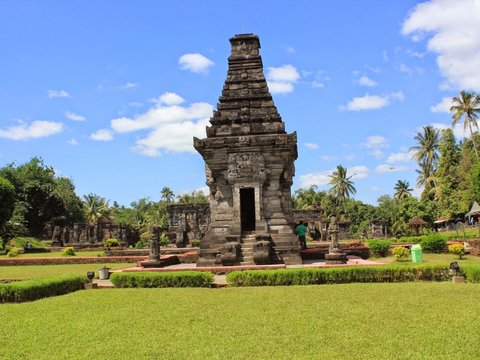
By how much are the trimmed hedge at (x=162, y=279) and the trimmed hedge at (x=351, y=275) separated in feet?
4.92

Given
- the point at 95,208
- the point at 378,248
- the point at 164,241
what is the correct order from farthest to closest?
the point at 95,208 < the point at 164,241 < the point at 378,248

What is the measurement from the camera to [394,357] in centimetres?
542

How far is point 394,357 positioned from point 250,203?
50.2 feet

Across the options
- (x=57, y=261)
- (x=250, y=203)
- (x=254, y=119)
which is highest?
(x=254, y=119)

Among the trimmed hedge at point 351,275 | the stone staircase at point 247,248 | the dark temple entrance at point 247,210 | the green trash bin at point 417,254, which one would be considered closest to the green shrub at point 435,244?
the green trash bin at point 417,254

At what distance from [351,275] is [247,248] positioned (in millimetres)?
5272

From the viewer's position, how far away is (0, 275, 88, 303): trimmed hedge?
10969mm

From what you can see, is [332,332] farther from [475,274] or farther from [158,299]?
[475,274]

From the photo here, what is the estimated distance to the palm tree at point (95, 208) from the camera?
64500mm

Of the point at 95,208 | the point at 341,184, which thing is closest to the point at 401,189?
the point at 341,184

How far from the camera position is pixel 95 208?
216ft

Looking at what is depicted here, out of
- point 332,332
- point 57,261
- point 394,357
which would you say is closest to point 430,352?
point 394,357

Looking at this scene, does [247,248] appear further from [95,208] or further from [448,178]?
[95,208]

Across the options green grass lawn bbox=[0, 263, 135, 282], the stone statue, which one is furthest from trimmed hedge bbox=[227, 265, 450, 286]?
green grass lawn bbox=[0, 263, 135, 282]
